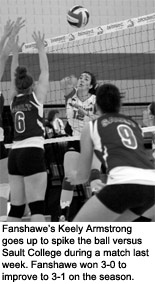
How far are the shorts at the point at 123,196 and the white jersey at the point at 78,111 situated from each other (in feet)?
11.7

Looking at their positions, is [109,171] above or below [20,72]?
below

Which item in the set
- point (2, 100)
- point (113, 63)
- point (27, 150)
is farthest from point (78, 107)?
point (113, 63)

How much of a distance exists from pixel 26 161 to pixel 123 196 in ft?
5.76

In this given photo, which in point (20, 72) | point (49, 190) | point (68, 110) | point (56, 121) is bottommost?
point (49, 190)

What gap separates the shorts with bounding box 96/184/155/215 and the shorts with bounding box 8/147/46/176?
5.40 ft

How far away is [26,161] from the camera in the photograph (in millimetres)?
5402

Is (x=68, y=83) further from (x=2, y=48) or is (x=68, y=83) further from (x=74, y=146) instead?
(x=2, y=48)

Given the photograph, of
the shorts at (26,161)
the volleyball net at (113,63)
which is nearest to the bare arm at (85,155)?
the shorts at (26,161)

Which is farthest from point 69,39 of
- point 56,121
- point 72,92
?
point 72,92

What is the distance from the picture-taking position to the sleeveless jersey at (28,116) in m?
5.58
